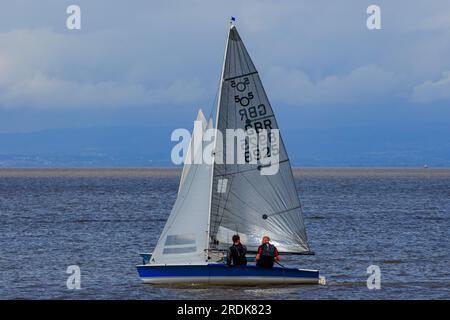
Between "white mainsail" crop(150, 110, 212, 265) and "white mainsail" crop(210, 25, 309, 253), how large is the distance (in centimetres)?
37

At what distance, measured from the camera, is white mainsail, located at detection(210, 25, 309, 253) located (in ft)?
119

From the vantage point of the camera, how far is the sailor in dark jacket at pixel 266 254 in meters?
35.7

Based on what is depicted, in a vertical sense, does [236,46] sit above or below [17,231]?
above

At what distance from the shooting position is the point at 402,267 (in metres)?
46.5

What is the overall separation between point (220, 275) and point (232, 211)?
268cm

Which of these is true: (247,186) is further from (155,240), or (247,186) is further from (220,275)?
(155,240)

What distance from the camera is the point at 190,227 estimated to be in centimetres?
3669

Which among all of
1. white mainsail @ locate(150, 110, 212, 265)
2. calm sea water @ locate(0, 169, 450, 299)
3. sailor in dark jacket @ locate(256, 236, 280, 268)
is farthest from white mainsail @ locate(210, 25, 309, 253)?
calm sea water @ locate(0, 169, 450, 299)

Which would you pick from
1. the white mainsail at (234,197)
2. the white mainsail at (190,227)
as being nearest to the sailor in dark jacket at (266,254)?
the white mainsail at (234,197)

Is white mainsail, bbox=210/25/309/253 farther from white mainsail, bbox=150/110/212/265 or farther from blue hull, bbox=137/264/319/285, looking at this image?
blue hull, bbox=137/264/319/285

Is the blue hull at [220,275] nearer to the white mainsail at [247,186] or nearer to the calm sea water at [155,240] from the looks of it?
the calm sea water at [155,240]

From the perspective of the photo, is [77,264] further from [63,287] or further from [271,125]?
[271,125]
